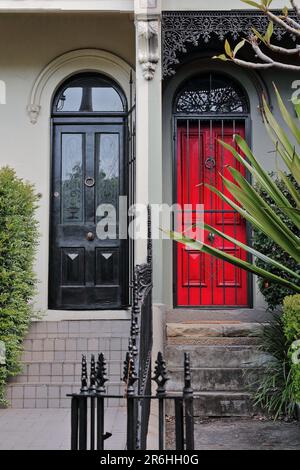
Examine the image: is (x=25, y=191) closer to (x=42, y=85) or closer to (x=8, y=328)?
(x=8, y=328)

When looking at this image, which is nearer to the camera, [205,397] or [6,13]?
[205,397]

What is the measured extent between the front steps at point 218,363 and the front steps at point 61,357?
0.61m

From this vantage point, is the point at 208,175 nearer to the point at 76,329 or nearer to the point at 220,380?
the point at 76,329

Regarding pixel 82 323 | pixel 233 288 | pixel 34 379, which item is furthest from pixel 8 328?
pixel 233 288

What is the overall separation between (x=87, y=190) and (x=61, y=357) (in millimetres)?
2563

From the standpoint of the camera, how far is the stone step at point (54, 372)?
6.17 m

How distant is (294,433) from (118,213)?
3821mm

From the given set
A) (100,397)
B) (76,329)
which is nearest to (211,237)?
(76,329)

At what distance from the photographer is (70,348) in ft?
21.5

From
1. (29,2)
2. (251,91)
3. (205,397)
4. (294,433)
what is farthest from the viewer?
(251,91)

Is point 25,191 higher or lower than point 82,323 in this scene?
higher

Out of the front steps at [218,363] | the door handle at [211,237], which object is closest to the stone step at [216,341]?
the front steps at [218,363]

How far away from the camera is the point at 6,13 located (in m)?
7.77

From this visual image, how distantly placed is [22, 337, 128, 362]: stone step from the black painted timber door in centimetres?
120
